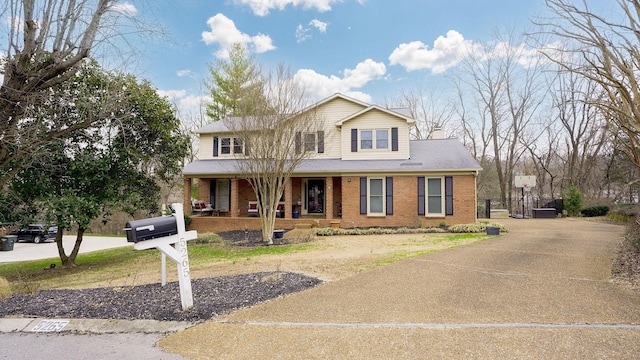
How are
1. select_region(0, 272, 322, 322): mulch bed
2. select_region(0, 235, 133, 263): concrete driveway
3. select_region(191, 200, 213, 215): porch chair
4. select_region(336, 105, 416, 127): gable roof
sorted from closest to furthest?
select_region(0, 272, 322, 322): mulch bed < select_region(0, 235, 133, 263): concrete driveway < select_region(336, 105, 416, 127): gable roof < select_region(191, 200, 213, 215): porch chair

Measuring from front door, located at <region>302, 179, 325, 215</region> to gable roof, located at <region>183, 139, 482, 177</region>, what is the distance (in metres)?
1.83

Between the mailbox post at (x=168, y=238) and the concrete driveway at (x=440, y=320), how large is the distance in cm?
82

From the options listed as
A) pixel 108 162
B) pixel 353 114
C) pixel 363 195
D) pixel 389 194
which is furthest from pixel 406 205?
pixel 108 162

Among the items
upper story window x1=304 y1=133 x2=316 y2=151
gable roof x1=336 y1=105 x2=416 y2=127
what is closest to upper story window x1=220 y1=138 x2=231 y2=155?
gable roof x1=336 y1=105 x2=416 y2=127

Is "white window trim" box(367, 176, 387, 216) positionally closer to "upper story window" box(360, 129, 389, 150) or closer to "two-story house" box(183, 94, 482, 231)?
"two-story house" box(183, 94, 482, 231)

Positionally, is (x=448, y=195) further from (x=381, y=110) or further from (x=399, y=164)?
(x=381, y=110)

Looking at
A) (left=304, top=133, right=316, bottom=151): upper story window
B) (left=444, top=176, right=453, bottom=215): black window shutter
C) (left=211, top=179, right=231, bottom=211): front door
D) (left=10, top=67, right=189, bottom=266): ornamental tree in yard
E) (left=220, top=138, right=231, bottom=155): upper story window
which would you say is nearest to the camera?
(left=10, top=67, right=189, bottom=266): ornamental tree in yard

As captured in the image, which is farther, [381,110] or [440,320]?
[381,110]

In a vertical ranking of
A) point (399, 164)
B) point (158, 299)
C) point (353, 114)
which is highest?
point (353, 114)

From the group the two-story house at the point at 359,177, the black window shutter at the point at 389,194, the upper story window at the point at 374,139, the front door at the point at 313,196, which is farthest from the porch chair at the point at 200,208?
the black window shutter at the point at 389,194

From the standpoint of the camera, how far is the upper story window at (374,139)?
1873 centimetres

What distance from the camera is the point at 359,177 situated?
58.5ft

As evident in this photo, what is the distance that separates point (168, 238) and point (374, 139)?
1466 centimetres

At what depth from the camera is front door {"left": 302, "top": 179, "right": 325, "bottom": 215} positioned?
20.6 metres
